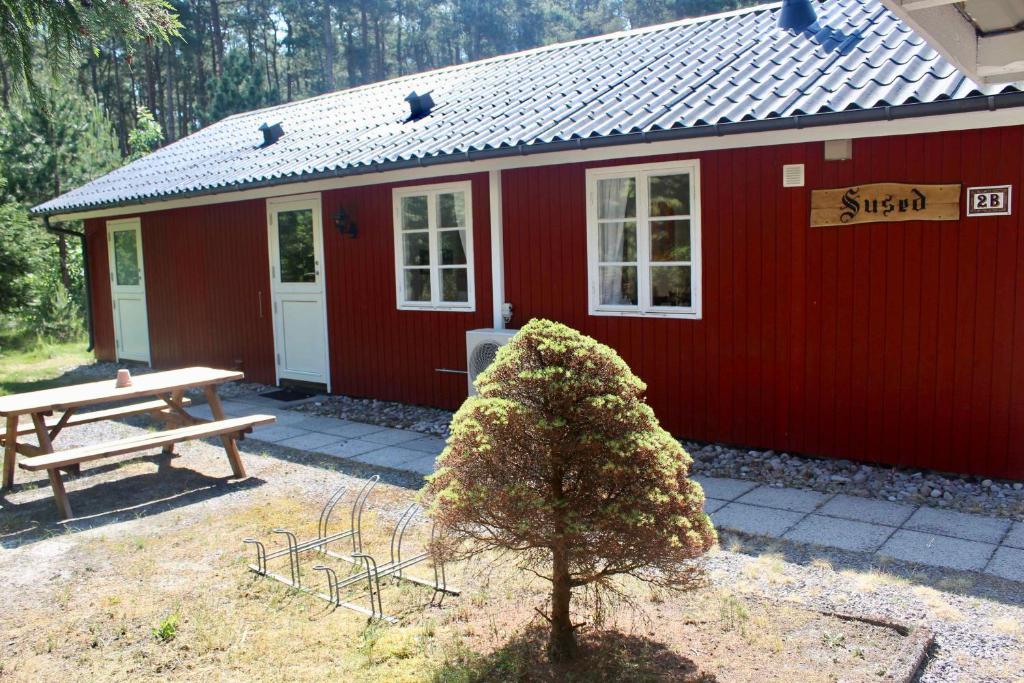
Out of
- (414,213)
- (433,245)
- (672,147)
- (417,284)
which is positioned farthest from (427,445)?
(672,147)

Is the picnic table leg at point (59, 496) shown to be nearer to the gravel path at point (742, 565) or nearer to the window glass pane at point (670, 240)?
the gravel path at point (742, 565)

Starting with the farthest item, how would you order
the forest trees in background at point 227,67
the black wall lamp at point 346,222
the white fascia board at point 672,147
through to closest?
1. the forest trees in background at point 227,67
2. the black wall lamp at point 346,222
3. the white fascia board at point 672,147

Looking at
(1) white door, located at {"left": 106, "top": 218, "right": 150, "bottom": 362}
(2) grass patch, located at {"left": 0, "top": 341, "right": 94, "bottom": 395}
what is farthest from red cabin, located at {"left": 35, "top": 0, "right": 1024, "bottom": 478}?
(2) grass patch, located at {"left": 0, "top": 341, "right": 94, "bottom": 395}

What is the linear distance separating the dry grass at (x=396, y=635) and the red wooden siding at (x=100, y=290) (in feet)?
31.6

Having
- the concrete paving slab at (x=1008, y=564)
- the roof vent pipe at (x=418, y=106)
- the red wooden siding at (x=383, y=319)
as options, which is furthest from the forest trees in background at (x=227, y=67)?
the concrete paving slab at (x=1008, y=564)

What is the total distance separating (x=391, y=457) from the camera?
683 cm

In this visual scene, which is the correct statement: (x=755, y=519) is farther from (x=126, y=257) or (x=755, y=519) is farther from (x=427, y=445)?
(x=126, y=257)

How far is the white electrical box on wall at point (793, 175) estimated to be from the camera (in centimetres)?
604

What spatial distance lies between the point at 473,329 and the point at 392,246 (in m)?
1.37

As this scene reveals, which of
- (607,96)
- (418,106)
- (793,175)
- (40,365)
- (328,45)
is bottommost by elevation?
(40,365)

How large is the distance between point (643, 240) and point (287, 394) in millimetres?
4933

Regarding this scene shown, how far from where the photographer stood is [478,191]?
314 inches

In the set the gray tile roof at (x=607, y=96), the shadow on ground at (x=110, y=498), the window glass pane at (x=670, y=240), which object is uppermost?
the gray tile roof at (x=607, y=96)

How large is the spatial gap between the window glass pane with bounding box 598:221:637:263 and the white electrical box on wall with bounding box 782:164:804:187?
4.19 ft
